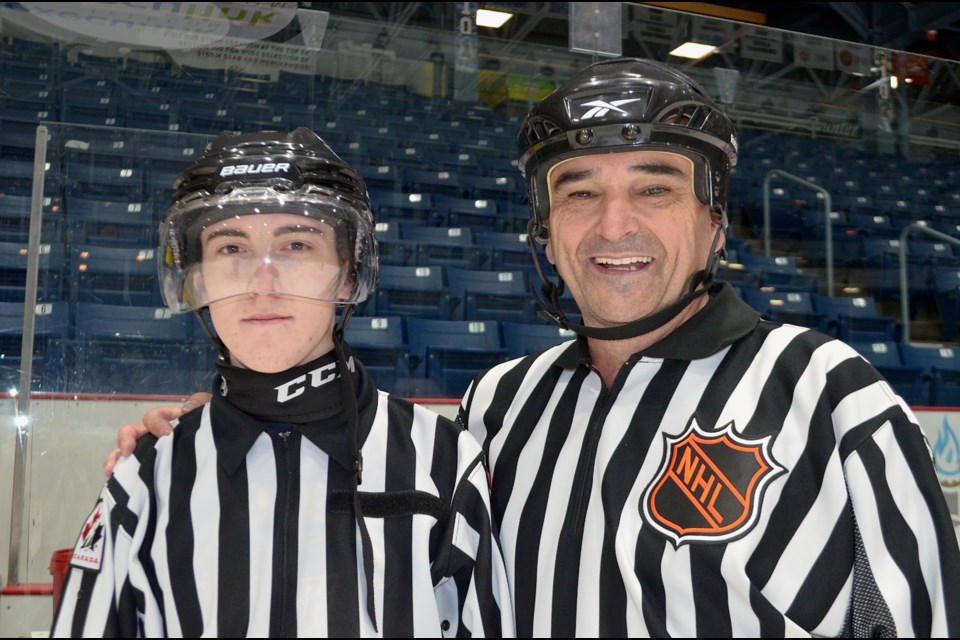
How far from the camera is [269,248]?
150 cm

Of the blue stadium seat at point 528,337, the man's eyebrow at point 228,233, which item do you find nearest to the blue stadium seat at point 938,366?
the blue stadium seat at point 528,337

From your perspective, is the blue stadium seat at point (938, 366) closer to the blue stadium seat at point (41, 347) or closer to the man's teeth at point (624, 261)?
the man's teeth at point (624, 261)

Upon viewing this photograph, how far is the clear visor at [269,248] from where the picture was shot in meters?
1.49

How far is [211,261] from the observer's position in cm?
155

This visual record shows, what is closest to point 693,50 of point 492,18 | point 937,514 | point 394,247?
point 492,18

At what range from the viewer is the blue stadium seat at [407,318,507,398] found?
3803 millimetres

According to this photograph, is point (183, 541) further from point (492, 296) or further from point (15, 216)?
point (492, 296)

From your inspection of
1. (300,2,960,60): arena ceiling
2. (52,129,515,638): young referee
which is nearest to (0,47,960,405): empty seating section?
(52,129,515,638): young referee

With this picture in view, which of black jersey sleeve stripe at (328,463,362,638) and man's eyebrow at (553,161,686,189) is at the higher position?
man's eyebrow at (553,161,686,189)

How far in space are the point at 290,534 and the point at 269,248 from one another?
472 mm

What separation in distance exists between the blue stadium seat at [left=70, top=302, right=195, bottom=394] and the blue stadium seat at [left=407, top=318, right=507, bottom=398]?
1158mm

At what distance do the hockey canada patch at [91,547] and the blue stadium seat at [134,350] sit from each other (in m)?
1.42

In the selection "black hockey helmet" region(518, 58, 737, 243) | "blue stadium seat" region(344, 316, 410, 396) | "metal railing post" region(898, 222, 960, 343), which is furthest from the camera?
"metal railing post" region(898, 222, 960, 343)

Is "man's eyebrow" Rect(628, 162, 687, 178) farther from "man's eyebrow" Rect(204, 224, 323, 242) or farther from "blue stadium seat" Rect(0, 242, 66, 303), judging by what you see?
"blue stadium seat" Rect(0, 242, 66, 303)
